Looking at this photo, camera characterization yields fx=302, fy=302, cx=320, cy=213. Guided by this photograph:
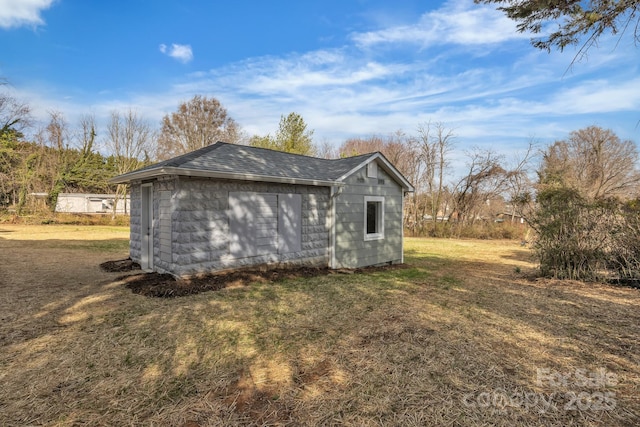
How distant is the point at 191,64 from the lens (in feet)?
56.3

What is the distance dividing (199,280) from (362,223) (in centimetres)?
502

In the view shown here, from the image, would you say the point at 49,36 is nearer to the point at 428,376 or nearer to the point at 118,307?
the point at 118,307

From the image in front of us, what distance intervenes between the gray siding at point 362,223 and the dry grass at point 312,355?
2.83 m

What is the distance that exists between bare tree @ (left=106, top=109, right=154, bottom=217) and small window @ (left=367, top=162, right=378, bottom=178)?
1022 inches

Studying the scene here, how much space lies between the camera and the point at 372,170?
9547 millimetres

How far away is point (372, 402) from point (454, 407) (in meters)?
0.65

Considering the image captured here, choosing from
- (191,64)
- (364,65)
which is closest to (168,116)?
(191,64)

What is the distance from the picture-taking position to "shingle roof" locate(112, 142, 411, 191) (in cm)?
636

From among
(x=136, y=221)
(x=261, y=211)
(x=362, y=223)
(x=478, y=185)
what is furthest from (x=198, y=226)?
(x=478, y=185)

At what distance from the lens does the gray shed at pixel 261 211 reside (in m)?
6.37

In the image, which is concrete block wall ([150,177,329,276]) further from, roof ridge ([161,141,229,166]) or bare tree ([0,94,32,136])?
bare tree ([0,94,32,136])

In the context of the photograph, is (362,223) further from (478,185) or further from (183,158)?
(478,185)

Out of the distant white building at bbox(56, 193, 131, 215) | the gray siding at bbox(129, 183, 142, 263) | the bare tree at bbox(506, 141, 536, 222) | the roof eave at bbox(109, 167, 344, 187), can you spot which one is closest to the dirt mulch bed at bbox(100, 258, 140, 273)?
the gray siding at bbox(129, 183, 142, 263)

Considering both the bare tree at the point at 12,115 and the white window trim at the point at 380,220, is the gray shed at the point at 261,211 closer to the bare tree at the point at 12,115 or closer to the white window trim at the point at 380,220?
the white window trim at the point at 380,220
